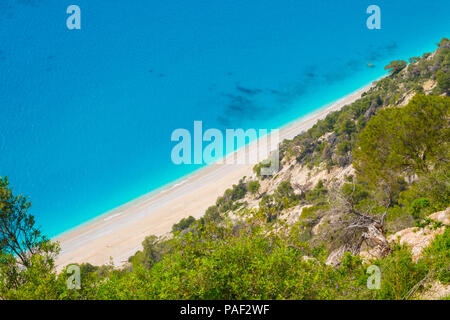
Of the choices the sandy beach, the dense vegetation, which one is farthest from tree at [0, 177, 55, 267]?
the sandy beach

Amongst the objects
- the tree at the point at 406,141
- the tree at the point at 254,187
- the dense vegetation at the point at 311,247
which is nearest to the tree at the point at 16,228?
the dense vegetation at the point at 311,247

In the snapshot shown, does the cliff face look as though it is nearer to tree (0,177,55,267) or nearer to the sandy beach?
the sandy beach

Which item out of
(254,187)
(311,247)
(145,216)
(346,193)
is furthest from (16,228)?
(145,216)

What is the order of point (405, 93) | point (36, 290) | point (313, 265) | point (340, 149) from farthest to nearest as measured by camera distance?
1. point (405, 93)
2. point (340, 149)
3. point (313, 265)
4. point (36, 290)

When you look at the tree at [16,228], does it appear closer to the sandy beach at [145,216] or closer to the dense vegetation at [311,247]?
the dense vegetation at [311,247]

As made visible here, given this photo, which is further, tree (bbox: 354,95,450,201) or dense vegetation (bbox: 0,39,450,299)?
tree (bbox: 354,95,450,201)
